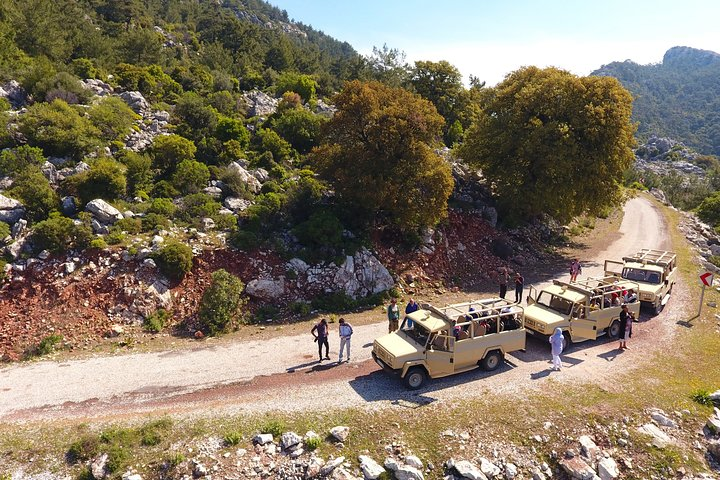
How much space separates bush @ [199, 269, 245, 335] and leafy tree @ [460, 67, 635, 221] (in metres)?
20.7

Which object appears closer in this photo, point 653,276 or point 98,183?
point 653,276

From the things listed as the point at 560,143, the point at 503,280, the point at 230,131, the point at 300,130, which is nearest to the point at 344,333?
the point at 503,280

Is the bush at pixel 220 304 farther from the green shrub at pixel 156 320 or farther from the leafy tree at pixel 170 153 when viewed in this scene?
the leafy tree at pixel 170 153

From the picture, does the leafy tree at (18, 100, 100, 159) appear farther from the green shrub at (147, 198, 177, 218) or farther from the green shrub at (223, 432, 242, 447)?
the green shrub at (223, 432, 242, 447)

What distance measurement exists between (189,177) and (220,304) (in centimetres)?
1056

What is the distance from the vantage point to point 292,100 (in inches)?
1555

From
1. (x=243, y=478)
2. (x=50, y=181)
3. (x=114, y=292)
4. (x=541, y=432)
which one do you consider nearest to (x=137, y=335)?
(x=114, y=292)

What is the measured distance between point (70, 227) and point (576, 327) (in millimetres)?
22251

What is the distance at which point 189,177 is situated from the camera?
24.9 m

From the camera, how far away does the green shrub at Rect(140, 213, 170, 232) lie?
20.6 meters

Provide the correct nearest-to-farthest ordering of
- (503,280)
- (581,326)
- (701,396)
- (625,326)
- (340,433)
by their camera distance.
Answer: (340,433)
(701,396)
(581,326)
(625,326)
(503,280)

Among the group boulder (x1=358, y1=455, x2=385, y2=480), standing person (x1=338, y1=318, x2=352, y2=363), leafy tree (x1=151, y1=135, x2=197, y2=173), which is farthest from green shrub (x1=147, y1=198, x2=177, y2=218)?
boulder (x1=358, y1=455, x2=385, y2=480)

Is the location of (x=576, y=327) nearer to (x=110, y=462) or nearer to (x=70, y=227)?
(x=110, y=462)

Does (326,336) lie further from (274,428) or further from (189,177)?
(189,177)
